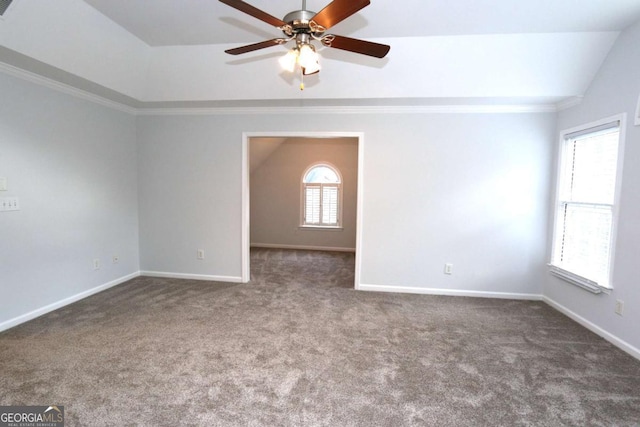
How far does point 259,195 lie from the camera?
6.89 meters

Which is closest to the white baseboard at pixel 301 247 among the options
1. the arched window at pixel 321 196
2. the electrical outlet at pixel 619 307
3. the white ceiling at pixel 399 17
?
the arched window at pixel 321 196

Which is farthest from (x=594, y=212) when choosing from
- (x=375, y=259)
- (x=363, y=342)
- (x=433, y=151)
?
(x=363, y=342)

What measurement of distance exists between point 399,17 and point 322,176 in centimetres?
424

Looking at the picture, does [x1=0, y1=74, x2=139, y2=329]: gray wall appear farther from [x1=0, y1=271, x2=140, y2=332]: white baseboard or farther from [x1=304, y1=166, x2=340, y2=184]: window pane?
[x1=304, y1=166, x2=340, y2=184]: window pane

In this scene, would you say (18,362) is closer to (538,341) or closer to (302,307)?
(302,307)

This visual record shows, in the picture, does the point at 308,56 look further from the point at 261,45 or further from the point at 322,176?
the point at 322,176

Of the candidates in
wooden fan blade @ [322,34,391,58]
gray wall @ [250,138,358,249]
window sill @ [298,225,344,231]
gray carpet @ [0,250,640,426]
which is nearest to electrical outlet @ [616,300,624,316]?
gray carpet @ [0,250,640,426]

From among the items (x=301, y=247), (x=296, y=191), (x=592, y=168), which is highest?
(x=592, y=168)

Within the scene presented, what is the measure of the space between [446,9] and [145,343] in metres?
3.71

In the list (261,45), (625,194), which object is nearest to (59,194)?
(261,45)

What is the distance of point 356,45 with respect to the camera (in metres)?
1.91

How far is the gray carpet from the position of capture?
72.0 inches

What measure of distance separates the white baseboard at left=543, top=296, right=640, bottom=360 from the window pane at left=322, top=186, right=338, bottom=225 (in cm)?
403

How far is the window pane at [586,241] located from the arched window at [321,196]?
4.01 meters
